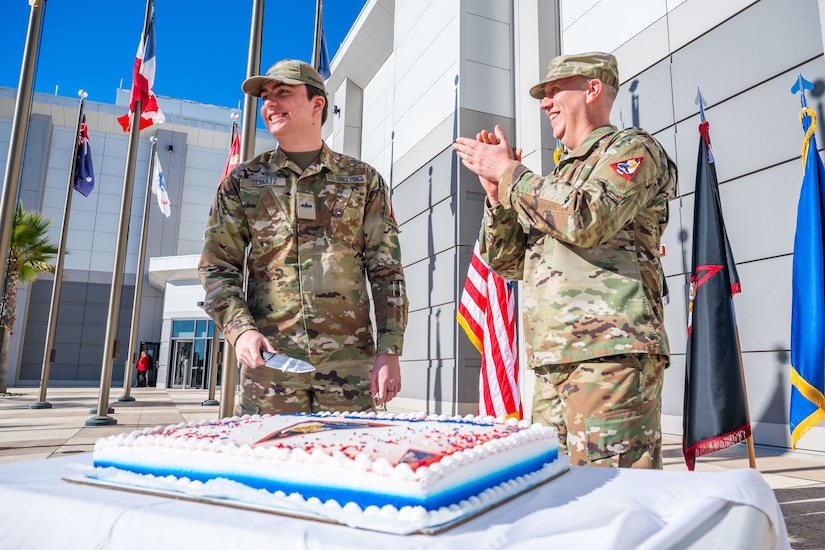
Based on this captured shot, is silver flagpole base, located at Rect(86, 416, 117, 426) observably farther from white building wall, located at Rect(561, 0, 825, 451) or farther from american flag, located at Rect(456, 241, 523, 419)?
white building wall, located at Rect(561, 0, 825, 451)

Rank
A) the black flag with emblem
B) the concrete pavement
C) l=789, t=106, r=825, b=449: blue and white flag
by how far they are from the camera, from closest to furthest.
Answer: the concrete pavement, the black flag with emblem, l=789, t=106, r=825, b=449: blue and white flag

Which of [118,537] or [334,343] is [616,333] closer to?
[334,343]

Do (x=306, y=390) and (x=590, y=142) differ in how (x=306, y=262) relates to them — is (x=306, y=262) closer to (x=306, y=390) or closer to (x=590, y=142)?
(x=306, y=390)

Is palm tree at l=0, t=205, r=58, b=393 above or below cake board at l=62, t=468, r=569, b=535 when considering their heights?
above

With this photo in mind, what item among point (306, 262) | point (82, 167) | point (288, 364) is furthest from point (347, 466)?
point (82, 167)

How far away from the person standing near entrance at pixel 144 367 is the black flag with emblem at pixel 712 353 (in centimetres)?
2294

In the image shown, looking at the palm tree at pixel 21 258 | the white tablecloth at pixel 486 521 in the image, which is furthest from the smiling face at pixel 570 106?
the palm tree at pixel 21 258

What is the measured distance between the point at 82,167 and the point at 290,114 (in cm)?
1134

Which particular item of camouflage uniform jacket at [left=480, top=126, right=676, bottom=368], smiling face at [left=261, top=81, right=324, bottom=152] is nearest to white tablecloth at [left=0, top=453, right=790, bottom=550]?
camouflage uniform jacket at [left=480, top=126, right=676, bottom=368]

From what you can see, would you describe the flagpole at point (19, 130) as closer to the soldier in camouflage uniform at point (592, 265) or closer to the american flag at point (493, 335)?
the american flag at point (493, 335)

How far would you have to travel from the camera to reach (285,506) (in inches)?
22.8

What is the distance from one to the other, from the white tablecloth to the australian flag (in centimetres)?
1202

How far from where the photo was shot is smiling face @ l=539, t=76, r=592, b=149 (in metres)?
1.70

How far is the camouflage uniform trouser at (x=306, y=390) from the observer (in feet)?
5.33
